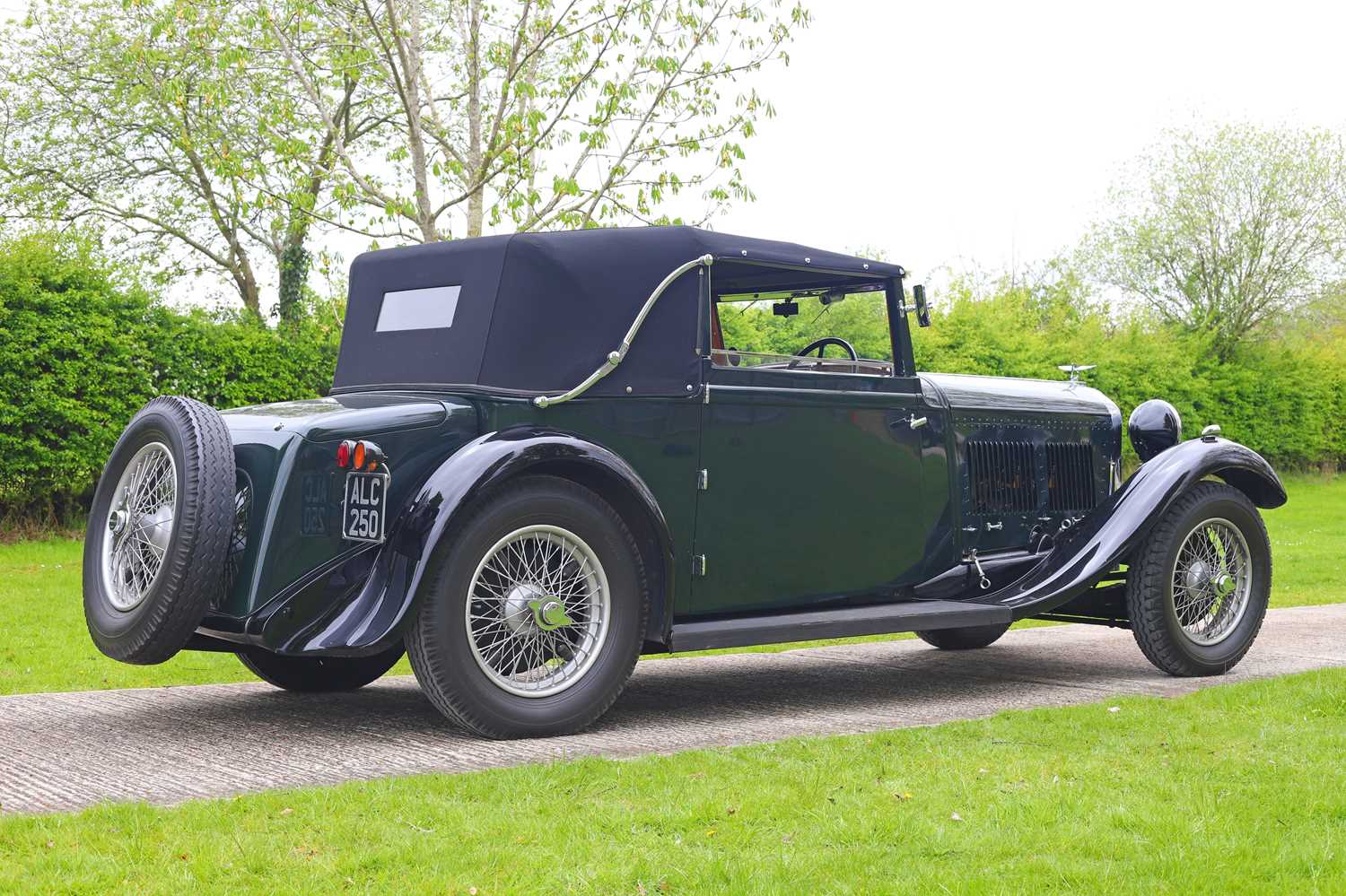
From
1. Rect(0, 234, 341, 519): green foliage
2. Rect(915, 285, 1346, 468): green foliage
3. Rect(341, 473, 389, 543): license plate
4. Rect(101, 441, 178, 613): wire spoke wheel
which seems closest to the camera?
Rect(341, 473, 389, 543): license plate

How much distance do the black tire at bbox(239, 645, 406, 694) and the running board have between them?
1.44m

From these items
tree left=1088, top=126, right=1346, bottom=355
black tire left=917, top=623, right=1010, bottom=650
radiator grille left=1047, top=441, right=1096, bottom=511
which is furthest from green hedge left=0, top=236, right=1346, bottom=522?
tree left=1088, top=126, right=1346, bottom=355

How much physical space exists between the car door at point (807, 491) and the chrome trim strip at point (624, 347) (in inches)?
15.6

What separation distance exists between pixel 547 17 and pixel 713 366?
20.7 ft

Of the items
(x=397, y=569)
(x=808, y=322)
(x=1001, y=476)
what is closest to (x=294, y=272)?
(x=808, y=322)

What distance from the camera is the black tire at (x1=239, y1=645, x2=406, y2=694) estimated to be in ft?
21.1

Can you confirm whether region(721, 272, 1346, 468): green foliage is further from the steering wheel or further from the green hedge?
the steering wheel

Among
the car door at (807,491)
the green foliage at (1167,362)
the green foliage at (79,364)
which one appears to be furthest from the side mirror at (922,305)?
the green foliage at (1167,362)

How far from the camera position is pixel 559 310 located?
19.2 ft

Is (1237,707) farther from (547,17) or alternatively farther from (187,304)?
(187,304)

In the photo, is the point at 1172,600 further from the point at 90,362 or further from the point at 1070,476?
the point at 90,362

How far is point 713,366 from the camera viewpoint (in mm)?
6027

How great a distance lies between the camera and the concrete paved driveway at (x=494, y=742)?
15.3 ft

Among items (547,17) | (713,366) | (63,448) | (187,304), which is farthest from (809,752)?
(187,304)
